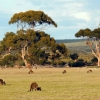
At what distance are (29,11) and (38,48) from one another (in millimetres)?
9340

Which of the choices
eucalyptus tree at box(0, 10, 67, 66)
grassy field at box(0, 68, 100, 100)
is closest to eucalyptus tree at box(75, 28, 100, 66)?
eucalyptus tree at box(0, 10, 67, 66)

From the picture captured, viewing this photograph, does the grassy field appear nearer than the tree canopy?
Yes

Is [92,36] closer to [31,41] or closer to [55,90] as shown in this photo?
[31,41]

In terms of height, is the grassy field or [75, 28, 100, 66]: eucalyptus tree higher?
[75, 28, 100, 66]: eucalyptus tree

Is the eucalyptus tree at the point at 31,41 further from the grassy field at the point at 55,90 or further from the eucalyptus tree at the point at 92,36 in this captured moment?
the grassy field at the point at 55,90

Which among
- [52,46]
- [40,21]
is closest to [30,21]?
[40,21]

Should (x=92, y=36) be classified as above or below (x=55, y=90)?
above

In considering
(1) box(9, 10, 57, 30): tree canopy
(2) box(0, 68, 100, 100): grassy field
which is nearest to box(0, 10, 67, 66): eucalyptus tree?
(1) box(9, 10, 57, 30): tree canopy

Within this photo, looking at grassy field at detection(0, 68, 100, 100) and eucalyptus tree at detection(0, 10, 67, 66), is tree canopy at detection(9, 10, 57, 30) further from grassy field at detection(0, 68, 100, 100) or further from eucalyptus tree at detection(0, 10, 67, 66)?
grassy field at detection(0, 68, 100, 100)

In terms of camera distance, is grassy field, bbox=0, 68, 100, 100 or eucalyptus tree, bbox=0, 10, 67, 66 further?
eucalyptus tree, bbox=0, 10, 67, 66

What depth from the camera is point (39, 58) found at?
76.7 metres

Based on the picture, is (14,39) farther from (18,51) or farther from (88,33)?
(88,33)

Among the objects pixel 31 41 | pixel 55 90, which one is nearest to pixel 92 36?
pixel 31 41

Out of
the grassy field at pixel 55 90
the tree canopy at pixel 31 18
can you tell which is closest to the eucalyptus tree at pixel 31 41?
the tree canopy at pixel 31 18
